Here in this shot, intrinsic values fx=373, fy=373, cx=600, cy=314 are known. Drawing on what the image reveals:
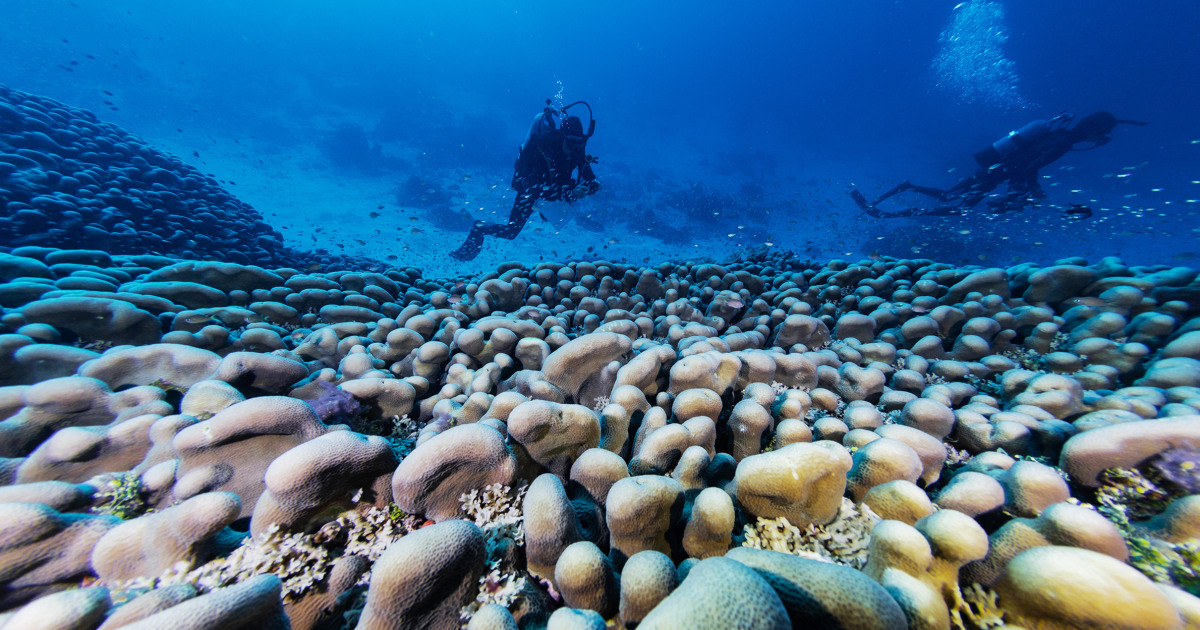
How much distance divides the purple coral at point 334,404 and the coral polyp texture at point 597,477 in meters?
0.02

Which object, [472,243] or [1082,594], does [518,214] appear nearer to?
[472,243]

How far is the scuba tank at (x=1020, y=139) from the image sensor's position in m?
14.4

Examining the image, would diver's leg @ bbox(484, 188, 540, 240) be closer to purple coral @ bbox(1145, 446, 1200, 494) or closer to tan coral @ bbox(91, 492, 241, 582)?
tan coral @ bbox(91, 492, 241, 582)

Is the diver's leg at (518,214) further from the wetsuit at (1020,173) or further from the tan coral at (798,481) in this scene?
the wetsuit at (1020,173)

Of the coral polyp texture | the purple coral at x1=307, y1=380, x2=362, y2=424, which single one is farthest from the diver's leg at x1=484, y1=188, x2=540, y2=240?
the purple coral at x1=307, y1=380, x2=362, y2=424

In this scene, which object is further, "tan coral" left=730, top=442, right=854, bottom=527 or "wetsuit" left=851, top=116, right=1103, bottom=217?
"wetsuit" left=851, top=116, right=1103, bottom=217

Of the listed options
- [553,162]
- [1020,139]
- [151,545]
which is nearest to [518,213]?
[553,162]

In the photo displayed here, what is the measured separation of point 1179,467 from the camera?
1.73 metres

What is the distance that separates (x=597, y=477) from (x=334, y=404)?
1977mm

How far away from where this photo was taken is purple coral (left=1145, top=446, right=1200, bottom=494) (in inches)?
66.9

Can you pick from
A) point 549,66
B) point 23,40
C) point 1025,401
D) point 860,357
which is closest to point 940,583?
point 1025,401

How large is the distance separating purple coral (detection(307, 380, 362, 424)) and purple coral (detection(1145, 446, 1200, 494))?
178 inches

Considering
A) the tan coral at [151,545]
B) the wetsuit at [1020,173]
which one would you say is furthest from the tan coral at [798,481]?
the wetsuit at [1020,173]

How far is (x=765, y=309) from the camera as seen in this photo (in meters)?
4.70
